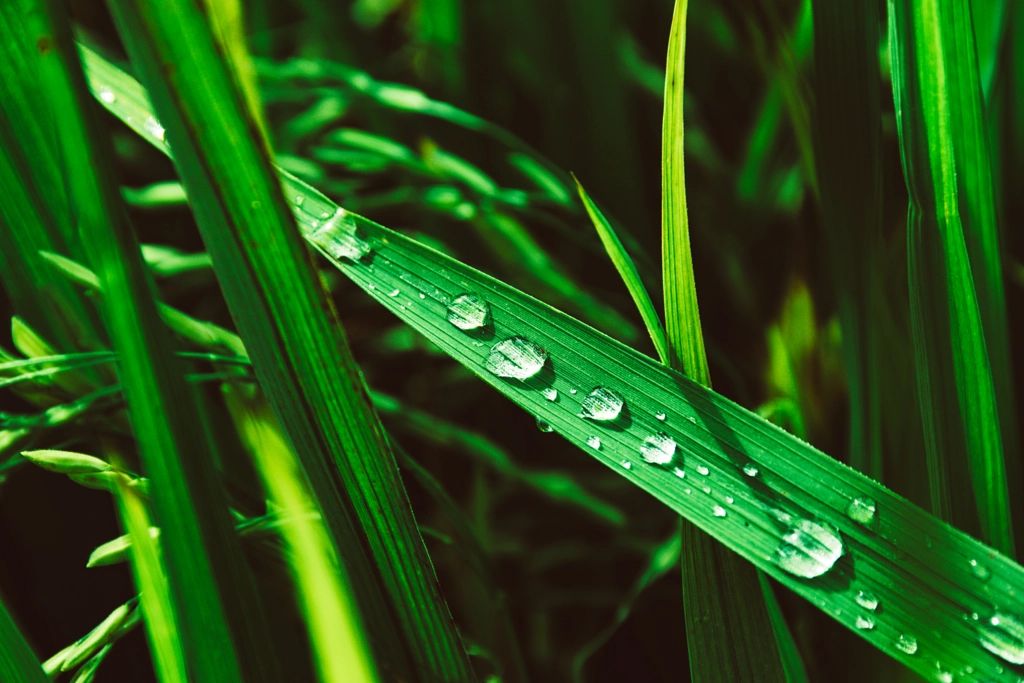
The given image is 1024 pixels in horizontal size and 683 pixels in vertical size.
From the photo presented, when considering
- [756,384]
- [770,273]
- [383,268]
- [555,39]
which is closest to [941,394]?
[383,268]

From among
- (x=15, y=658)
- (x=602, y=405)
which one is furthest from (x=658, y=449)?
(x=15, y=658)

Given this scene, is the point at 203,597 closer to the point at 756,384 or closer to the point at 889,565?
the point at 889,565

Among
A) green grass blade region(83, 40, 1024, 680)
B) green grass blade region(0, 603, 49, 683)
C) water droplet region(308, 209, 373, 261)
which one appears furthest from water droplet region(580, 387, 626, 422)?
green grass blade region(0, 603, 49, 683)

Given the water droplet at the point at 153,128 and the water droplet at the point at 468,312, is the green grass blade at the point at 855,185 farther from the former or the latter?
the water droplet at the point at 153,128

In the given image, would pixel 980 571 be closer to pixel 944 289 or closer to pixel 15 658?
pixel 944 289

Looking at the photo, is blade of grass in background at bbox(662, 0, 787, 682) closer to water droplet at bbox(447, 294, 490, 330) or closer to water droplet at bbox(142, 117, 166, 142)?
water droplet at bbox(447, 294, 490, 330)

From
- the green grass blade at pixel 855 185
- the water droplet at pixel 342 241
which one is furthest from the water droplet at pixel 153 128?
the green grass blade at pixel 855 185
